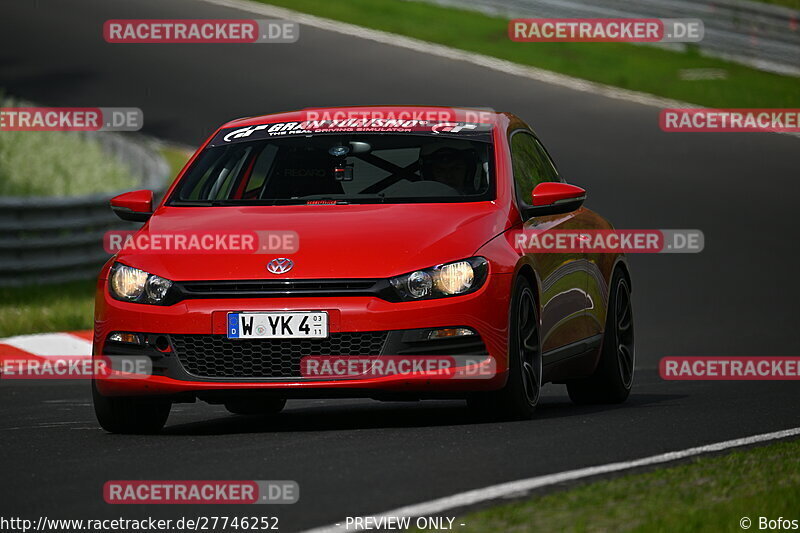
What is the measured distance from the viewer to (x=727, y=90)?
27.7m

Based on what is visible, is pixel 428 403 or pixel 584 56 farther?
pixel 584 56

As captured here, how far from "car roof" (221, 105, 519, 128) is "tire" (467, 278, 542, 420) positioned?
145cm

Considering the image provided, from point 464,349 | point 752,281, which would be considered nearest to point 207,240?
point 464,349

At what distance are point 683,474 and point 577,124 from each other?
19.4m

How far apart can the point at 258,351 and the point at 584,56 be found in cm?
2258

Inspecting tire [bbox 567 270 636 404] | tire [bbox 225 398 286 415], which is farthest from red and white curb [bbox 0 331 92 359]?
tire [bbox 567 270 636 404]

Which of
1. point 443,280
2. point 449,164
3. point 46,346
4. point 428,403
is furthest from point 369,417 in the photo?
point 46,346

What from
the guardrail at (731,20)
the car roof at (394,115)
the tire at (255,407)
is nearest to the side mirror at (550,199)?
the car roof at (394,115)

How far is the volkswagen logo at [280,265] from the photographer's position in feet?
28.3

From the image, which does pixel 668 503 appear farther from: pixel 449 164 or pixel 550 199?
pixel 449 164

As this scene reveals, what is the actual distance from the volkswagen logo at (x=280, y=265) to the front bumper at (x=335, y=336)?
0.14 meters

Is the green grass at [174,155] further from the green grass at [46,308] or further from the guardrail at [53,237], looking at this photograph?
the green grass at [46,308]

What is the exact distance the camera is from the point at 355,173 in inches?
388

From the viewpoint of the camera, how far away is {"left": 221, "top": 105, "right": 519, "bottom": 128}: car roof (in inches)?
407
